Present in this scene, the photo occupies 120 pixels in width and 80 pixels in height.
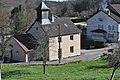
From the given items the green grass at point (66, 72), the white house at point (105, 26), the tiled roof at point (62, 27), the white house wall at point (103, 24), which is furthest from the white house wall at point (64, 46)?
the white house wall at point (103, 24)

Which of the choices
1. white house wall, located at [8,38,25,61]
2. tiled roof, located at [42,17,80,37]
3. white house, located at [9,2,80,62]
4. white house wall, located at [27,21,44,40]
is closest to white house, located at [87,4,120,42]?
white house, located at [9,2,80,62]

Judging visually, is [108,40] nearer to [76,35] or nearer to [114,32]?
[114,32]

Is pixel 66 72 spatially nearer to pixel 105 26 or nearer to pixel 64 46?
pixel 64 46

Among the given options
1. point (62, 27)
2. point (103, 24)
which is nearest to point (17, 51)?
point (62, 27)

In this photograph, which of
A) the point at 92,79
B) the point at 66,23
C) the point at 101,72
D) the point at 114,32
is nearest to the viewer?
the point at 92,79

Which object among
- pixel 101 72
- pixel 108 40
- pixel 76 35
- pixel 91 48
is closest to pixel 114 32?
pixel 108 40

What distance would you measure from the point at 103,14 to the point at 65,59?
17554 millimetres

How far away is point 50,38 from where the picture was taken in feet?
145

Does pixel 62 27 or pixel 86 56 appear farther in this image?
pixel 62 27

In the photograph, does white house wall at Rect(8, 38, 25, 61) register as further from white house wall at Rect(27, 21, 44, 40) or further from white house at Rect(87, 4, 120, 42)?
white house at Rect(87, 4, 120, 42)

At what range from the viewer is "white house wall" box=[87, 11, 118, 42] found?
59.0 metres

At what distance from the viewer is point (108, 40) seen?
5938 cm

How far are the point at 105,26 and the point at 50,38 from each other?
19137 millimetres

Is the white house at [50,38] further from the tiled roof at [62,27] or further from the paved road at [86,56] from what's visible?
the paved road at [86,56]
